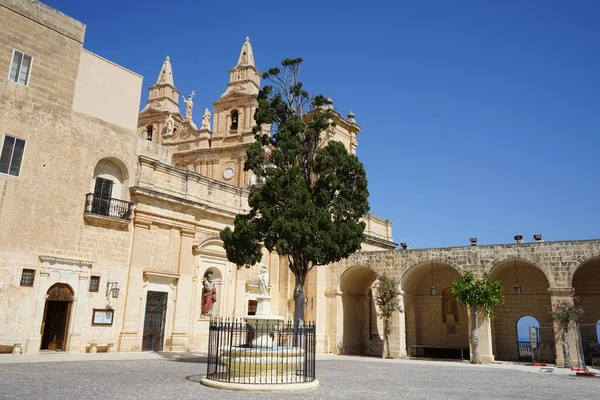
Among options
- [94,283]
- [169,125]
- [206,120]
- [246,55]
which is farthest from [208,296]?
[246,55]

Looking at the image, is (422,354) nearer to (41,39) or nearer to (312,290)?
(312,290)

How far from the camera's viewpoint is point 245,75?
39656 mm

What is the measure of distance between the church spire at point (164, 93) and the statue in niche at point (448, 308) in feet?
96.7

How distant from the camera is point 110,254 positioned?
1814 cm

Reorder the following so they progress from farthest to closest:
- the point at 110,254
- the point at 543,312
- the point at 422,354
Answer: the point at 422,354, the point at 543,312, the point at 110,254

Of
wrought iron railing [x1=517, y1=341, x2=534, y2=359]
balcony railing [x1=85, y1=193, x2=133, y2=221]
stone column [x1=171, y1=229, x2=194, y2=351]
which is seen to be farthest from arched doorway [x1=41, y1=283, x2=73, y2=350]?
wrought iron railing [x1=517, y1=341, x2=534, y2=359]

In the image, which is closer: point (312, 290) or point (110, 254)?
point (110, 254)

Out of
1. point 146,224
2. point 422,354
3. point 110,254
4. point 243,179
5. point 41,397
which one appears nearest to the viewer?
point 41,397

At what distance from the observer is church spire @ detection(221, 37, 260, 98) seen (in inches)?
1534

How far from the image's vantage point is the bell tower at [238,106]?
124 ft

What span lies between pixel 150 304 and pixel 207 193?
5.70m

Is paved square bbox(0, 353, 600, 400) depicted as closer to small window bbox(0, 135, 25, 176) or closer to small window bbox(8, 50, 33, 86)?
small window bbox(0, 135, 25, 176)

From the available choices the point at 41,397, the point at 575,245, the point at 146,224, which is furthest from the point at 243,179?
the point at 41,397

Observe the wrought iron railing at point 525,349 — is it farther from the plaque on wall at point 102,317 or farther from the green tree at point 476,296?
the plaque on wall at point 102,317
